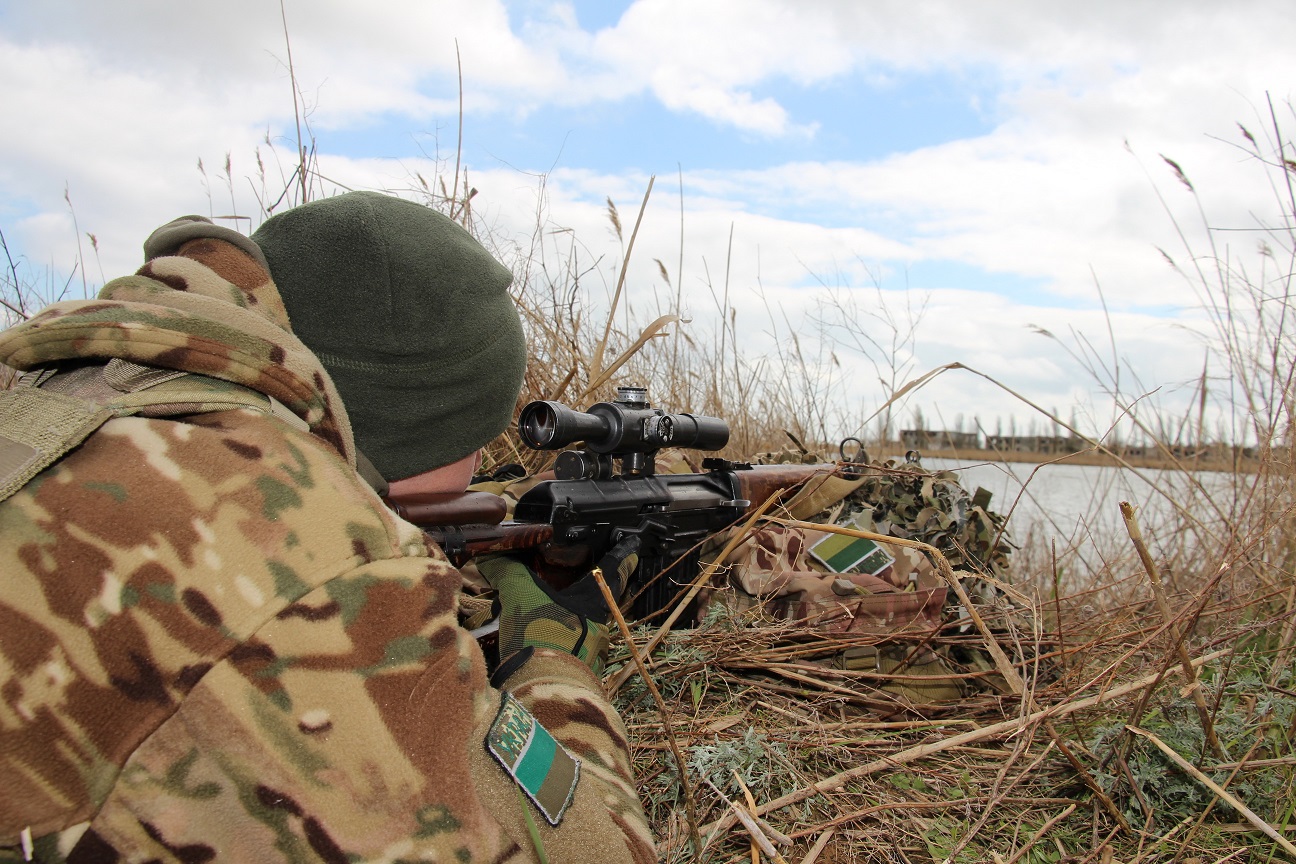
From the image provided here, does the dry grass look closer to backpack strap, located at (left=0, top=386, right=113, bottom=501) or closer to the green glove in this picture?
the green glove

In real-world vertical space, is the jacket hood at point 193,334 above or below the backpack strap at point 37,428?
above

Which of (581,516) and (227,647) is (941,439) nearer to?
(581,516)

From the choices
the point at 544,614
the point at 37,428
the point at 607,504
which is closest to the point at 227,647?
the point at 37,428

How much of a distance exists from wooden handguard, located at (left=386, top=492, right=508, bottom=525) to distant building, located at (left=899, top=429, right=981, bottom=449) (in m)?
4.20

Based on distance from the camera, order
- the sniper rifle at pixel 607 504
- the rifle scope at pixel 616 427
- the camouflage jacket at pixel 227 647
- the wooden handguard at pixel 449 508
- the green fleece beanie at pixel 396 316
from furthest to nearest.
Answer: the rifle scope at pixel 616 427
the sniper rifle at pixel 607 504
the wooden handguard at pixel 449 508
the green fleece beanie at pixel 396 316
the camouflage jacket at pixel 227 647

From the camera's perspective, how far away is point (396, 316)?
5.83 ft

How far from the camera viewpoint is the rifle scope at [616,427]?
8.31 ft

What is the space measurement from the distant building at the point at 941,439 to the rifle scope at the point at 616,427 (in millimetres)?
3244

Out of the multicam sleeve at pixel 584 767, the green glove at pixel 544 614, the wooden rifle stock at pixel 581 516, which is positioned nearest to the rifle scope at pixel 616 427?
the wooden rifle stock at pixel 581 516

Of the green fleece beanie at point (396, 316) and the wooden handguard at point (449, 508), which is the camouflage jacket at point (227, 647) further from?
the wooden handguard at point (449, 508)

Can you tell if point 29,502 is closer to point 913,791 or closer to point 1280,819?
point 913,791

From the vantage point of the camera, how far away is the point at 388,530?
126cm

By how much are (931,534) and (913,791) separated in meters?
1.67

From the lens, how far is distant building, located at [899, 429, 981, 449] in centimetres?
579
